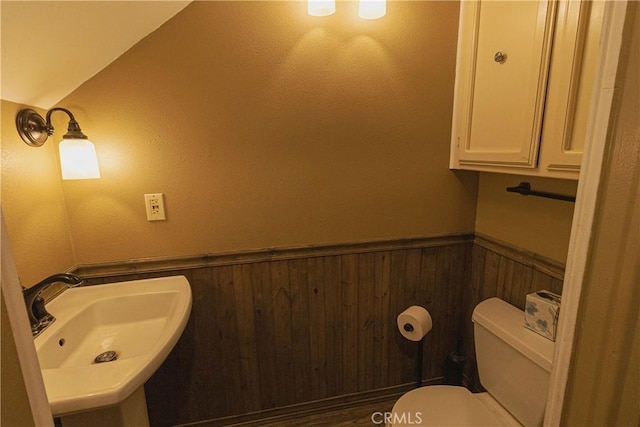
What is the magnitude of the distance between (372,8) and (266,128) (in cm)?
65

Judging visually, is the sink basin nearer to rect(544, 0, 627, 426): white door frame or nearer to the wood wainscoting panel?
the wood wainscoting panel

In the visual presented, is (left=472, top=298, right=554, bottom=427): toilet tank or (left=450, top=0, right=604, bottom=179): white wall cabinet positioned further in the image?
(left=472, top=298, right=554, bottom=427): toilet tank

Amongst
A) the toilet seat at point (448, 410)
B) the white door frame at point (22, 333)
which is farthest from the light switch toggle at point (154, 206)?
the toilet seat at point (448, 410)

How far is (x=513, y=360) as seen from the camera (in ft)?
3.85

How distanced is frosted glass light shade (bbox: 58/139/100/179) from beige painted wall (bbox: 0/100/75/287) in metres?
0.10

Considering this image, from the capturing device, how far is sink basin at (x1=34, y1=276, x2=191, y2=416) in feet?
2.27

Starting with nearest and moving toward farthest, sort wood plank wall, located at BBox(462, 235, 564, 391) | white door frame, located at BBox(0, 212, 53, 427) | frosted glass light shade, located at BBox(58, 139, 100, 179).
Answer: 1. white door frame, located at BBox(0, 212, 53, 427)
2. frosted glass light shade, located at BBox(58, 139, 100, 179)
3. wood plank wall, located at BBox(462, 235, 564, 391)

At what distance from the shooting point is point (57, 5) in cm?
86

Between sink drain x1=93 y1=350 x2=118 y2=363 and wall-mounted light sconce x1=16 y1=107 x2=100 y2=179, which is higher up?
Answer: wall-mounted light sconce x1=16 y1=107 x2=100 y2=179

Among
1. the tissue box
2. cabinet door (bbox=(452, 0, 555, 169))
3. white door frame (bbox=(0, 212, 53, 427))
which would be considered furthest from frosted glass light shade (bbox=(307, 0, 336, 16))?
the tissue box

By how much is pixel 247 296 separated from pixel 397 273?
2.55 ft

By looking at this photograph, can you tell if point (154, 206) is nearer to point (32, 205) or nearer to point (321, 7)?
point (32, 205)

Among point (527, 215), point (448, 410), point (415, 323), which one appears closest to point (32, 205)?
point (415, 323)

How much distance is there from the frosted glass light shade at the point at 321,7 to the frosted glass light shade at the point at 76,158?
995 millimetres
